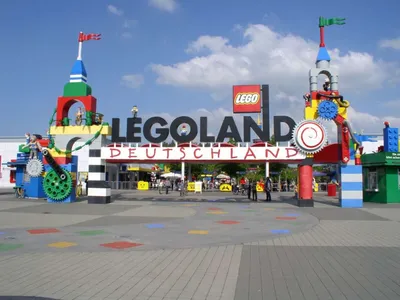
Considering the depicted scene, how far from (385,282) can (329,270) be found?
99 cm

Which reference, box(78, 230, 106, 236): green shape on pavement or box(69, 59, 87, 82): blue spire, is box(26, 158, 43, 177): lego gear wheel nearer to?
box(69, 59, 87, 82): blue spire

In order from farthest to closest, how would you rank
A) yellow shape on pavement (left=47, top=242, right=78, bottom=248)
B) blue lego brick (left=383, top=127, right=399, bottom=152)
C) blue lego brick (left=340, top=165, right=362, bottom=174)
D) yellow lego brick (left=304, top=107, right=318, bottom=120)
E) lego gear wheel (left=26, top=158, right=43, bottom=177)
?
blue lego brick (left=383, top=127, right=399, bottom=152), lego gear wheel (left=26, top=158, right=43, bottom=177), yellow lego brick (left=304, top=107, right=318, bottom=120), blue lego brick (left=340, top=165, right=362, bottom=174), yellow shape on pavement (left=47, top=242, right=78, bottom=248)

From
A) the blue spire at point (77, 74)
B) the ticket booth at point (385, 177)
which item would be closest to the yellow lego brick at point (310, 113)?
the ticket booth at point (385, 177)

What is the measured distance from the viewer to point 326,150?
21.0 meters

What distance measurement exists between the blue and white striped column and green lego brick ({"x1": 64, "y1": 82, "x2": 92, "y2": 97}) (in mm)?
17312

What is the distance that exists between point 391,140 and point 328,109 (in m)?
7.42

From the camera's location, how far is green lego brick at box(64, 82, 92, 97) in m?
25.7

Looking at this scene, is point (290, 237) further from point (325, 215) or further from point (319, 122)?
point (319, 122)

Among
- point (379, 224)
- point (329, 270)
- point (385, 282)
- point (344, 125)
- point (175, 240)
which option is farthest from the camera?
point (344, 125)

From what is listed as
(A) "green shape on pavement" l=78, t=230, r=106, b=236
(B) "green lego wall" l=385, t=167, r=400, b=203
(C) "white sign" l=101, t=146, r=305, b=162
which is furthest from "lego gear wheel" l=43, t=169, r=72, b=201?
(B) "green lego wall" l=385, t=167, r=400, b=203

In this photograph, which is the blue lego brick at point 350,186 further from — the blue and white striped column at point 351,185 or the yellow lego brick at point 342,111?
the yellow lego brick at point 342,111

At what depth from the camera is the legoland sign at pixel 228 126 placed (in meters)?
29.9

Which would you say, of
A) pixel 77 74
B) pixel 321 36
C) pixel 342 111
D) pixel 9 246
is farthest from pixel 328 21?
pixel 9 246

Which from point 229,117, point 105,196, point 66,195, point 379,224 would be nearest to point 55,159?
point 66,195
